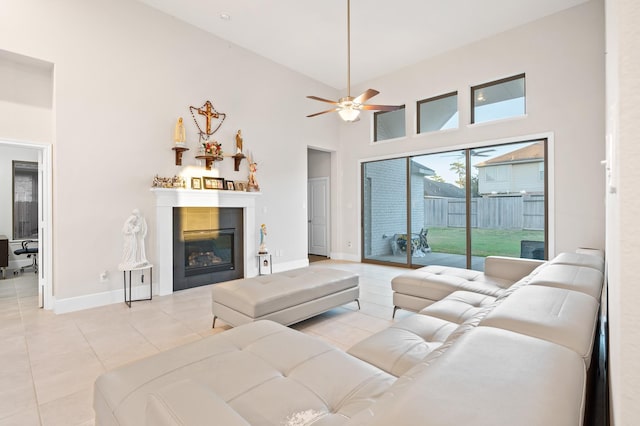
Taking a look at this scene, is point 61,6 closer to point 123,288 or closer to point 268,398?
point 123,288

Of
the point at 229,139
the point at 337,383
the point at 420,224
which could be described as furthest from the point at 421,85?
the point at 337,383

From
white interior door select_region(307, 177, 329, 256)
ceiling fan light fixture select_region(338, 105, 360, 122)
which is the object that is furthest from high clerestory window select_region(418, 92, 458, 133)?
ceiling fan light fixture select_region(338, 105, 360, 122)

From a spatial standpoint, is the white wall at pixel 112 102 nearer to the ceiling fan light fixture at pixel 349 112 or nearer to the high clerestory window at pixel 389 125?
the ceiling fan light fixture at pixel 349 112

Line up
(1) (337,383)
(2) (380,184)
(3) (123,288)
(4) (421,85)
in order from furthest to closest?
1. (2) (380,184)
2. (4) (421,85)
3. (3) (123,288)
4. (1) (337,383)

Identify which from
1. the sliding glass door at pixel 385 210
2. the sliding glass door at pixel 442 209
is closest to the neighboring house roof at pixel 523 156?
the sliding glass door at pixel 442 209

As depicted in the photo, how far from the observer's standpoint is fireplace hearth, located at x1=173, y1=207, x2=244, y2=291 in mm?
4801

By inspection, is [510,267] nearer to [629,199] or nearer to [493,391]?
[493,391]

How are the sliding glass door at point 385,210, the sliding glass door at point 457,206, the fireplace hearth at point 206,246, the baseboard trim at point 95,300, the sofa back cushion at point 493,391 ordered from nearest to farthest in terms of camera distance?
1. the sofa back cushion at point 493,391
2. the baseboard trim at point 95,300
3. the fireplace hearth at point 206,246
4. the sliding glass door at point 457,206
5. the sliding glass door at point 385,210

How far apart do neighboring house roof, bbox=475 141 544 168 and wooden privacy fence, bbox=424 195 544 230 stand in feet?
1.94

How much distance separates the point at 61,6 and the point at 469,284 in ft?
18.3

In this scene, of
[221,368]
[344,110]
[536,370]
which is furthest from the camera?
[344,110]

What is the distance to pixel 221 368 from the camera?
150cm

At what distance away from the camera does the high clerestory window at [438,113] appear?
19.1 ft

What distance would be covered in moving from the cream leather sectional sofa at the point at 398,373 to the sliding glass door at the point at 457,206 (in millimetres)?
3229
